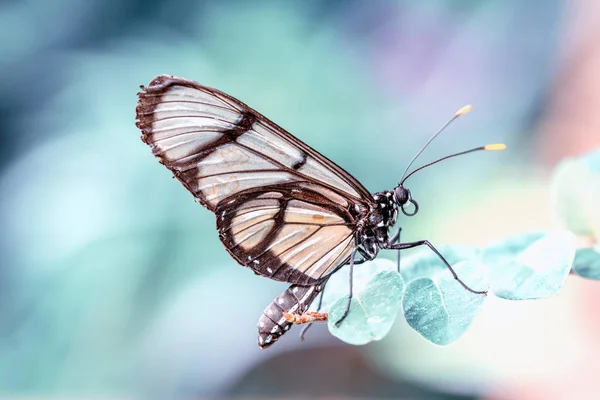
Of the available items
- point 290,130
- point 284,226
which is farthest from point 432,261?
point 290,130

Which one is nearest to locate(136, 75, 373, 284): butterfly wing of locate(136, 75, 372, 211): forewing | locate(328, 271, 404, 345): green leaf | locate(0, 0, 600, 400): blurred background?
locate(136, 75, 372, 211): forewing

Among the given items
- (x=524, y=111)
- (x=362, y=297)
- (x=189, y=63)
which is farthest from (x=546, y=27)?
(x=362, y=297)

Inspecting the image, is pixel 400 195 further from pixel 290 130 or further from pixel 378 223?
pixel 290 130

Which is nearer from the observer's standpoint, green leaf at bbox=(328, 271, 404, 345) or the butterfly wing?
green leaf at bbox=(328, 271, 404, 345)

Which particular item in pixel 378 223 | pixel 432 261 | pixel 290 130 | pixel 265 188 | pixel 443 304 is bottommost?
pixel 443 304

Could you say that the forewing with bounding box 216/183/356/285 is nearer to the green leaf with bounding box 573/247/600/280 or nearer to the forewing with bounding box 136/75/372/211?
the forewing with bounding box 136/75/372/211

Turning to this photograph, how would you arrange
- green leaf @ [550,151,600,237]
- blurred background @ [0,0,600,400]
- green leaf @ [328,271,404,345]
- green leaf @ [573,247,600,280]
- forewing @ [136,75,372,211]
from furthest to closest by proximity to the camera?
blurred background @ [0,0,600,400]
forewing @ [136,75,372,211]
green leaf @ [550,151,600,237]
green leaf @ [573,247,600,280]
green leaf @ [328,271,404,345]

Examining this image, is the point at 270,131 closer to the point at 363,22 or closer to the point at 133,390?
the point at 133,390
